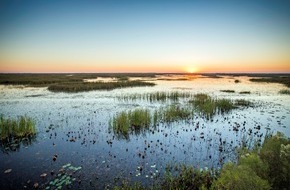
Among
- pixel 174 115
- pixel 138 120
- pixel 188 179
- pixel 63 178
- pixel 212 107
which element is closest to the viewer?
pixel 188 179

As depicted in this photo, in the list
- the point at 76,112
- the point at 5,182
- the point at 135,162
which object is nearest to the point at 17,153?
the point at 5,182

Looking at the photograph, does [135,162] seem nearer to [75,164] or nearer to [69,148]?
[75,164]

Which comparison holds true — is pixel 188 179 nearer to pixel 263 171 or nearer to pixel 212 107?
pixel 263 171

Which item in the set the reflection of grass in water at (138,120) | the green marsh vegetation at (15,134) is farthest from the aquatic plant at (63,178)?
the reflection of grass in water at (138,120)

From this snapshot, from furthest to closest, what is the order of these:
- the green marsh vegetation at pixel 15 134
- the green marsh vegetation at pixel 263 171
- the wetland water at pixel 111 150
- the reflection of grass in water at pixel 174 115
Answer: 1. the reflection of grass in water at pixel 174 115
2. the green marsh vegetation at pixel 15 134
3. the wetland water at pixel 111 150
4. the green marsh vegetation at pixel 263 171

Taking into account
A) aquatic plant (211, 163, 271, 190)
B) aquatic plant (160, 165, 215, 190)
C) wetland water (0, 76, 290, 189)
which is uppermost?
aquatic plant (211, 163, 271, 190)

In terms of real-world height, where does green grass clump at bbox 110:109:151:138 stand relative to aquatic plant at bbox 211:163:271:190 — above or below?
below

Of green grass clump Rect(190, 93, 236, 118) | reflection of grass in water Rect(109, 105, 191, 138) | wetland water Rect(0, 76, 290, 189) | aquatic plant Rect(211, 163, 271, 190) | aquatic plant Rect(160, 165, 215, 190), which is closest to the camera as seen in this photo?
aquatic plant Rect(211, 163, 271, 190)

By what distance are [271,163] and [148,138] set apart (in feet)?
30.4

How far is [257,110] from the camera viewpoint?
23828 mm

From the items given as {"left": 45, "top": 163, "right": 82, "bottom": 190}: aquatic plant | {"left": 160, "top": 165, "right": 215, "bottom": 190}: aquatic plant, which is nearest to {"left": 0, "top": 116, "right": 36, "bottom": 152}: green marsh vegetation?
{"left": 45, "top": 163, "right": 82, "bottom": 190}: aquatic plant

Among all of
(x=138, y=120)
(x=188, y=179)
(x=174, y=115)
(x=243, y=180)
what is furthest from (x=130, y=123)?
(x=243, y=180)

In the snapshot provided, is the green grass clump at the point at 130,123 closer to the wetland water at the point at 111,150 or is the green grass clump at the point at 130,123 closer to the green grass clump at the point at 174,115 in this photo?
the wetland water at the point at 111,150

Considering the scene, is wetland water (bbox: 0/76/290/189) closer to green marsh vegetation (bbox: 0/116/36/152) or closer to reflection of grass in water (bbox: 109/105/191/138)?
green marsh vegetation (bbox: 0/116/36/152)
